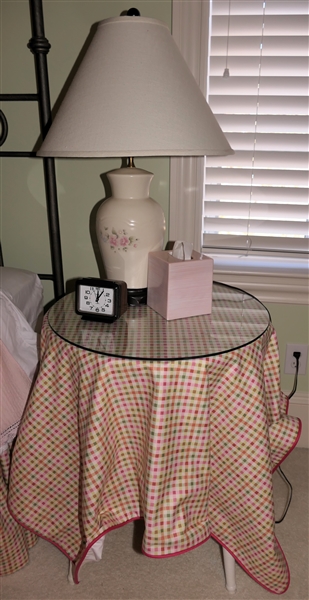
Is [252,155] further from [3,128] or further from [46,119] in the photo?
[3,128]

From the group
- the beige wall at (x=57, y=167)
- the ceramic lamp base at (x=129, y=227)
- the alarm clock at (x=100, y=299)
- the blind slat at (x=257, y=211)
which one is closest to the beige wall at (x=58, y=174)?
the beige wall at (x=57, y=167)

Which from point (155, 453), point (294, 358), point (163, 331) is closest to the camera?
point (155, 453)

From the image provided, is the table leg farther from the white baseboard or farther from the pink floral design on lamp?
the pink floral design on lamp

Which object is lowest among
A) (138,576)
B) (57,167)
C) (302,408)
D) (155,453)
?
(138,576)

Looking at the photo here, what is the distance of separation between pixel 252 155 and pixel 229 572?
3.78 feet

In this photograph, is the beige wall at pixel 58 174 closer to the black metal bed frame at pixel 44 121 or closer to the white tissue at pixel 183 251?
the black metal bed frame at pixel 44 121

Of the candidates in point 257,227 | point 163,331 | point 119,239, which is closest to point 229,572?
point 163,331

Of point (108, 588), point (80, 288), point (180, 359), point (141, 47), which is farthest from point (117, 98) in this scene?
point (108, 588)

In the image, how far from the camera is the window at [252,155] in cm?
144

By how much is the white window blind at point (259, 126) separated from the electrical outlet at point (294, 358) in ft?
1.01

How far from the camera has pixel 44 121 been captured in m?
1.45

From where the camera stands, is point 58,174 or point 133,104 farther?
point 58,174

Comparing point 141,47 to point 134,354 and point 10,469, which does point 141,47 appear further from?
point 10,469

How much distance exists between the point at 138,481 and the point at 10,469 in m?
0.30
